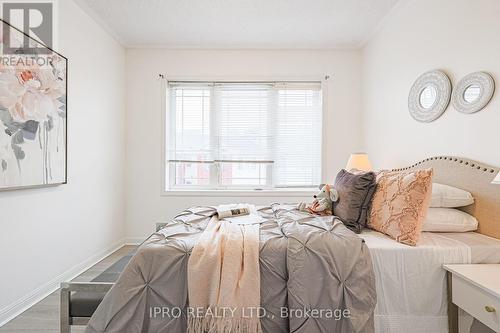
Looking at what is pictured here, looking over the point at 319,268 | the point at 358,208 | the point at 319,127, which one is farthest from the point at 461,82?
the point at 319,127

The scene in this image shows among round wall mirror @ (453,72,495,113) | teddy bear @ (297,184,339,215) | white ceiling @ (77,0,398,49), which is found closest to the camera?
round wall mirror @ (453,72,495,113)

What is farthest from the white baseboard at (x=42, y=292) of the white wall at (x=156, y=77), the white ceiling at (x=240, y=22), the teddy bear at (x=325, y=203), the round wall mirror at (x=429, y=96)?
the round wall mirror at (x=429, y=96)

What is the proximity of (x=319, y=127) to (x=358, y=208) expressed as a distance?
2.17 metres

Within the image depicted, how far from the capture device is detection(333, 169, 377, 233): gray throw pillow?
74.4 inches

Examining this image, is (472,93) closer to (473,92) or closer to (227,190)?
(473,92)

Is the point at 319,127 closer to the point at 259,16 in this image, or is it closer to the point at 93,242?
the point at 259,16

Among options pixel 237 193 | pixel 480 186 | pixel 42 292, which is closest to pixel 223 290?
pixel 480 186

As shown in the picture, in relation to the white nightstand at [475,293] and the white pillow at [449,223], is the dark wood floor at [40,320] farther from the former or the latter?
the white pillow at [449,223]

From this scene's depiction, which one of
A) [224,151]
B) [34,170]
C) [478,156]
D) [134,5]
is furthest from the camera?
[224,151]

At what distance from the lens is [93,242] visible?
3088 millimetres

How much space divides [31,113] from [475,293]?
3.06 meters

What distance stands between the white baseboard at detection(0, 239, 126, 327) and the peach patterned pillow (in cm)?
264

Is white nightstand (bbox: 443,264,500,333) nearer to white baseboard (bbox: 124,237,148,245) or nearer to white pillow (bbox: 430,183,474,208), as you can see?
white pillow (bbox: 430,183,474,208)

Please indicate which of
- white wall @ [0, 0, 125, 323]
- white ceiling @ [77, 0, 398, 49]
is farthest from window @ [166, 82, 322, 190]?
white wall @ [0, 0, 125, 323]
